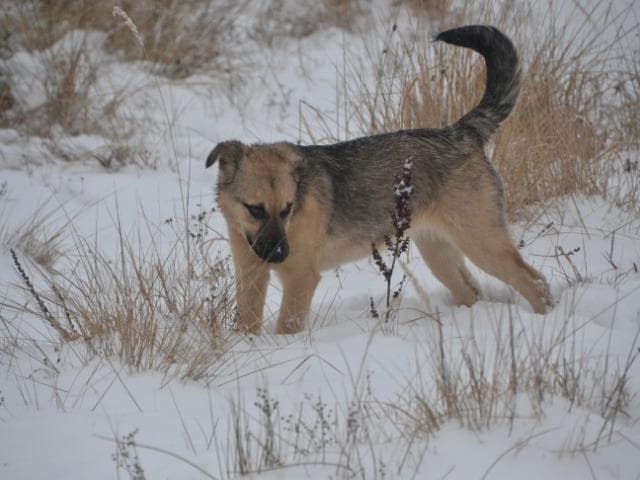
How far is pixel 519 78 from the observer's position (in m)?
4.60

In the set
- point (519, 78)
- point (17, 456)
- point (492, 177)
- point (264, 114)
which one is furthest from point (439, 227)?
point (264, 114)

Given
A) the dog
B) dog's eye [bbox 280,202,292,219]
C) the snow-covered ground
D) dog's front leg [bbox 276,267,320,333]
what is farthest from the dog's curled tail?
dog's front leg [bbox 276,267,320,333]

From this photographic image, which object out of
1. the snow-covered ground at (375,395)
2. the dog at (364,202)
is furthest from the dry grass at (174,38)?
the dog at (364,202)

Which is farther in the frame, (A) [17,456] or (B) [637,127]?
(B) [637,127]

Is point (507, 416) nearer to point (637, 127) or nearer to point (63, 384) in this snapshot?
point (63, 384)

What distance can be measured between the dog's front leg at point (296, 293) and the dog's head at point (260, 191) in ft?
0.78

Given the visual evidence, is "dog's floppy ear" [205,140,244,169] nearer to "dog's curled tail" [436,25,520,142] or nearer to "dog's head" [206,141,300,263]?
"dog's head" [206,141,300,263]

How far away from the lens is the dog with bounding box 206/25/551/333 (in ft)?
14.0

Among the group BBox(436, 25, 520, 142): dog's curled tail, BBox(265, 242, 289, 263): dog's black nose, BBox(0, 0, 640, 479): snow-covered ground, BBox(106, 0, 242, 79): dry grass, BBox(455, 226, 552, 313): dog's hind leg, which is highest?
BBox(106, 0, 242, 79): dry grass

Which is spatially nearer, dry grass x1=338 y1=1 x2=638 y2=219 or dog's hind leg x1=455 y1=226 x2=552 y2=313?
dog's hind leg x1=455 y1=226 x2=552 y2=313

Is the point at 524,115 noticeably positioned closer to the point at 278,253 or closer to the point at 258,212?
the point at 258,212

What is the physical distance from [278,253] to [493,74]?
69.3 inches

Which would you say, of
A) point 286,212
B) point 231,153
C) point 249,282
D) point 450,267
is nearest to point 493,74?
point 450,267

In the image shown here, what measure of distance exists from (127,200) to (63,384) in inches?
155
